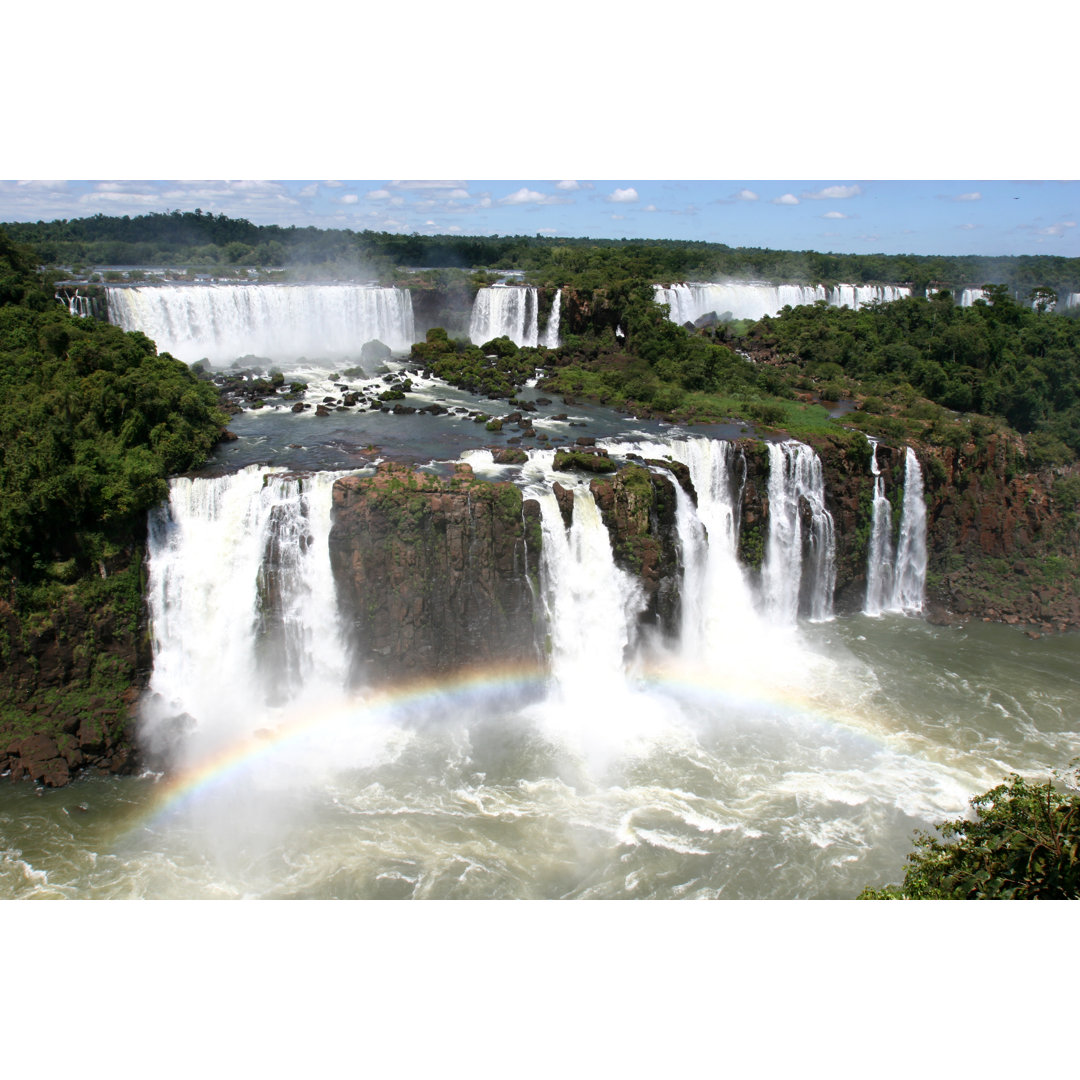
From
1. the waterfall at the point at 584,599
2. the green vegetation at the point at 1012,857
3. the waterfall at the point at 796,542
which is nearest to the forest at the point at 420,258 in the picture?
the waterfall at the point at 796,542

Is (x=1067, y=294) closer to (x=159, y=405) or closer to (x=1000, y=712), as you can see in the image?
(x=1000, y=712)

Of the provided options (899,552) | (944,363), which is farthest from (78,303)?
(944,363)

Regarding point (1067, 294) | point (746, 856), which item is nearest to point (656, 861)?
point (746, 856)

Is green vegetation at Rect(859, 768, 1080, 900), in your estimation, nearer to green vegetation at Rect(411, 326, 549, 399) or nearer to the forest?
green vegetation at Rect(411, 326, 549, 399)

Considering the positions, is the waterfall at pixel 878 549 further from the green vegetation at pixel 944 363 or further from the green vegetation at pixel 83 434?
the green vegetation at pixel 83 434

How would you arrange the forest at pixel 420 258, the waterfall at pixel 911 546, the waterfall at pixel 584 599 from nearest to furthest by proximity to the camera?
the waterfall at pixel 584 599
the waterfall at pixel 911 546
the forest at pixel 420 258

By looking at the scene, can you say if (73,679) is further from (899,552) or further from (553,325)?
(553,325)
